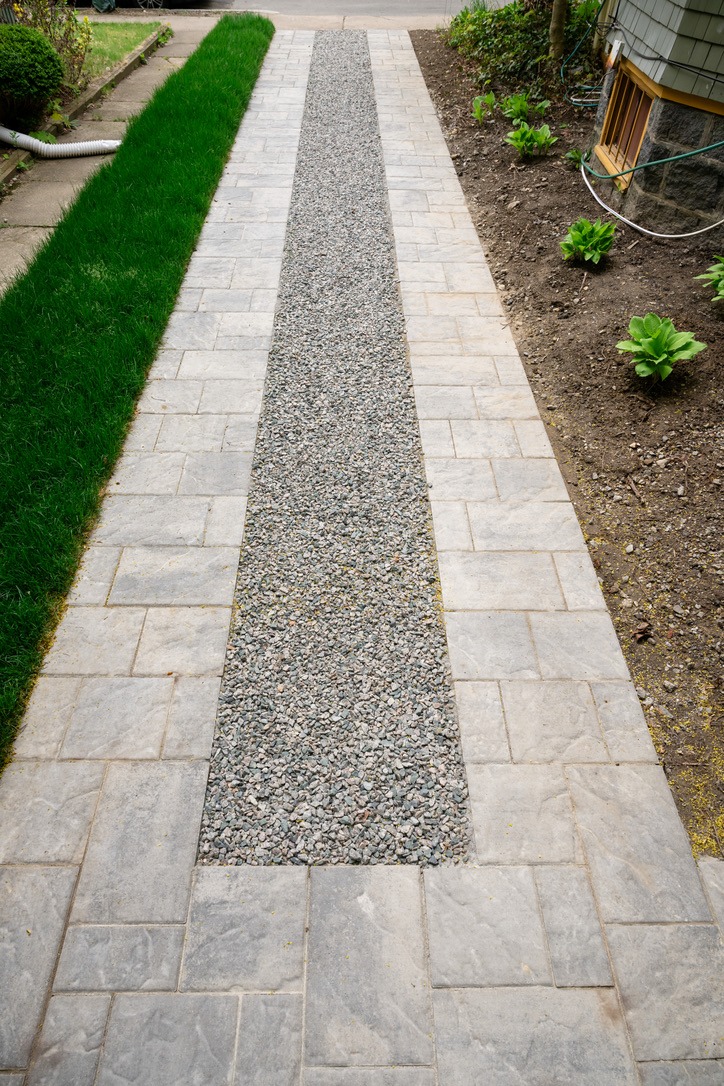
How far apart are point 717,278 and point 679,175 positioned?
113 centimetres

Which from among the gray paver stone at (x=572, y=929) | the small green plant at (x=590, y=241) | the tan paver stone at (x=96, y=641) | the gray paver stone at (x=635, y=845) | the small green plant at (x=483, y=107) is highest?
the small green plant at (x=483, y=107)

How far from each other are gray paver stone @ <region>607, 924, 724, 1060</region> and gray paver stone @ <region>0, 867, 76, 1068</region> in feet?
5.70

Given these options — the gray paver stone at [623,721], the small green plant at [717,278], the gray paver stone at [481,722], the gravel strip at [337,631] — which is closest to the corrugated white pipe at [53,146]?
the gravel strip at [337,631]

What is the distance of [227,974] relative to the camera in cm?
207

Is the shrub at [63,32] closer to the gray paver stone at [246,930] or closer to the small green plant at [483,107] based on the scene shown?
the small green plant at [483,107]

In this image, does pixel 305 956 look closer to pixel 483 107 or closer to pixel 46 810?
pixel 46 810

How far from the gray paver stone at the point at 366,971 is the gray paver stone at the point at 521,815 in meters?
0.32

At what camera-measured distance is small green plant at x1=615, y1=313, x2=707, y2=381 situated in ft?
12.9

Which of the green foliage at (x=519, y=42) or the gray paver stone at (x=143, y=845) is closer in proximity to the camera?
the gray paver stone at (x=143, y=845)

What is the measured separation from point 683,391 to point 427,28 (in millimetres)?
11562

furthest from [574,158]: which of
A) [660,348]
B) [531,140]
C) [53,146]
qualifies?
[53,146]

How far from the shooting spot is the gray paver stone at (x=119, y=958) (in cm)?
205

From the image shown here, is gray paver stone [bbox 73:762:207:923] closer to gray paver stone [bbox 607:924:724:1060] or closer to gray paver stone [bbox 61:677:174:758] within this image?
gray paver stone [bbox 61:677:174:758]

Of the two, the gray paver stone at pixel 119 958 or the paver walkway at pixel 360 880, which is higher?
the paver walkway at pixel 360 880
